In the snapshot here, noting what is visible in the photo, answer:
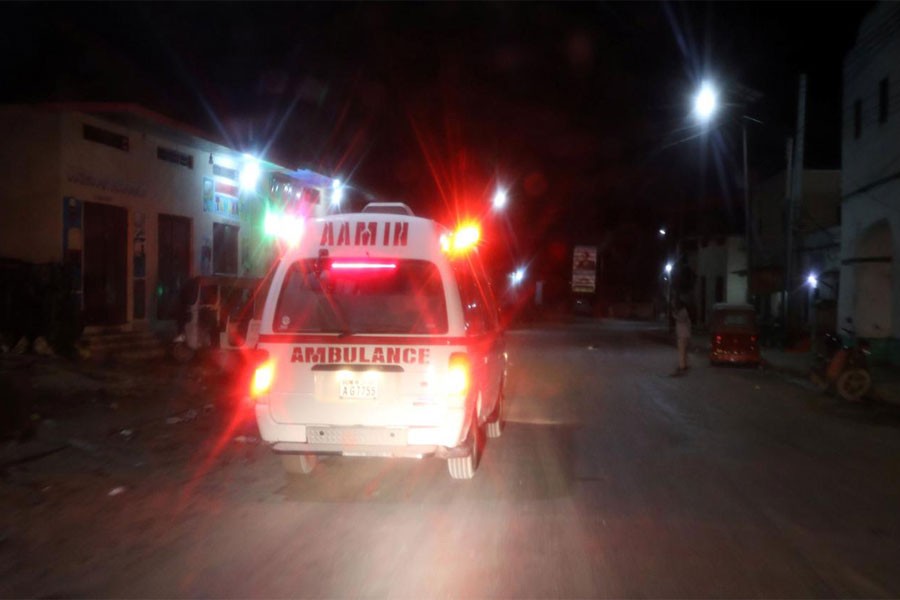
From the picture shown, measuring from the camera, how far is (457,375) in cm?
768

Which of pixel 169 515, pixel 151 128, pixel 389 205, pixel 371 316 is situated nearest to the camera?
pixel 169 515

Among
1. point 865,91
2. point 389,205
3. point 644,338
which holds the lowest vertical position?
point 644,338

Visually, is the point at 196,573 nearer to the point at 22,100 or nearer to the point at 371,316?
→ the point at 371,316

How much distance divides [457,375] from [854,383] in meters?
11.1

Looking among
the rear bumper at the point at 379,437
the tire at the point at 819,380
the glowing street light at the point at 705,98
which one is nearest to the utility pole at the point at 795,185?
the glowing street light at the point at 705,98

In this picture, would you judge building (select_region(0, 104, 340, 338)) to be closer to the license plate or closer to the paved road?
the paved road

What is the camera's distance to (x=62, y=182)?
59.2 feet

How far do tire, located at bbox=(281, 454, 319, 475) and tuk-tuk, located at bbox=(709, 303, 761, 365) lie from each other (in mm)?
16586

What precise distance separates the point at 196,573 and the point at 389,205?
5.99 m

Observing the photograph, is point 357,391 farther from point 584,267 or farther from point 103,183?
point 584,267

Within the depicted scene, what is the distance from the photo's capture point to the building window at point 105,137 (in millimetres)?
18812

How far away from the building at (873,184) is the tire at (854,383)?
679cm

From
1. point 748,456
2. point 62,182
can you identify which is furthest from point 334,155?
point 748,456

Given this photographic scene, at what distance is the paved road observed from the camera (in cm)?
578
